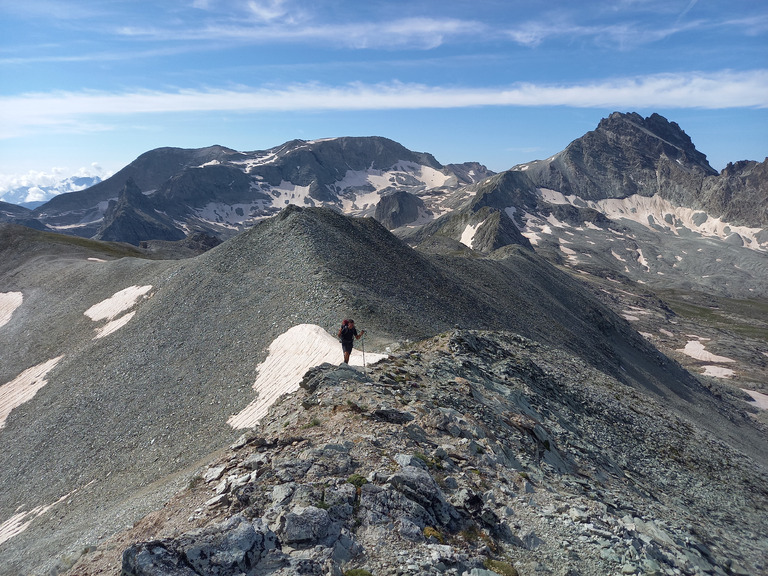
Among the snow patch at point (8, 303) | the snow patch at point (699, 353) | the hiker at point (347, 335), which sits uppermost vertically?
the hiker at point (347, 335)

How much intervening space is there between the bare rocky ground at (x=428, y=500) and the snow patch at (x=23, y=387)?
3479cm

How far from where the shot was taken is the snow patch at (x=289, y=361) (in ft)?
88.3

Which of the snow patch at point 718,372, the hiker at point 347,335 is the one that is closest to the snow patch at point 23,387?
the hiker at point 347,335

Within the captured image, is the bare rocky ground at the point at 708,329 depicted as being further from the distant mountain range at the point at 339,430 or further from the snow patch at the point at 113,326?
the snow patch at the point at 113,326

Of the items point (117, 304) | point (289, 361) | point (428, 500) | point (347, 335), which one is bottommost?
point (117, 304)

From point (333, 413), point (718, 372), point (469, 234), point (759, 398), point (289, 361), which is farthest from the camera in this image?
point (469, 234)

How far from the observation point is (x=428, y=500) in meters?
12.3

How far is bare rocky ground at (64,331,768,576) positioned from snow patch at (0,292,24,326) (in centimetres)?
6416

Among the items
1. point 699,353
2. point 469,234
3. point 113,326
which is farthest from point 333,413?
point 469,234

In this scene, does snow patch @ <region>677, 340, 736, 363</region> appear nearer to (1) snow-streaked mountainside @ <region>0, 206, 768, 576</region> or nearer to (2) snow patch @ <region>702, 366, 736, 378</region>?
(2) snow patch @ <region>702, 366, 736, 378</region>

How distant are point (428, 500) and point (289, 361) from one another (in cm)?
1972

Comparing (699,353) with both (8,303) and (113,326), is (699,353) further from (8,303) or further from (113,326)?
(8,303)

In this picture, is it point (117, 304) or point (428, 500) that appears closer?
point (428, 500)

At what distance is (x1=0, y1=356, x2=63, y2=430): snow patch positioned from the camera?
4053cm
